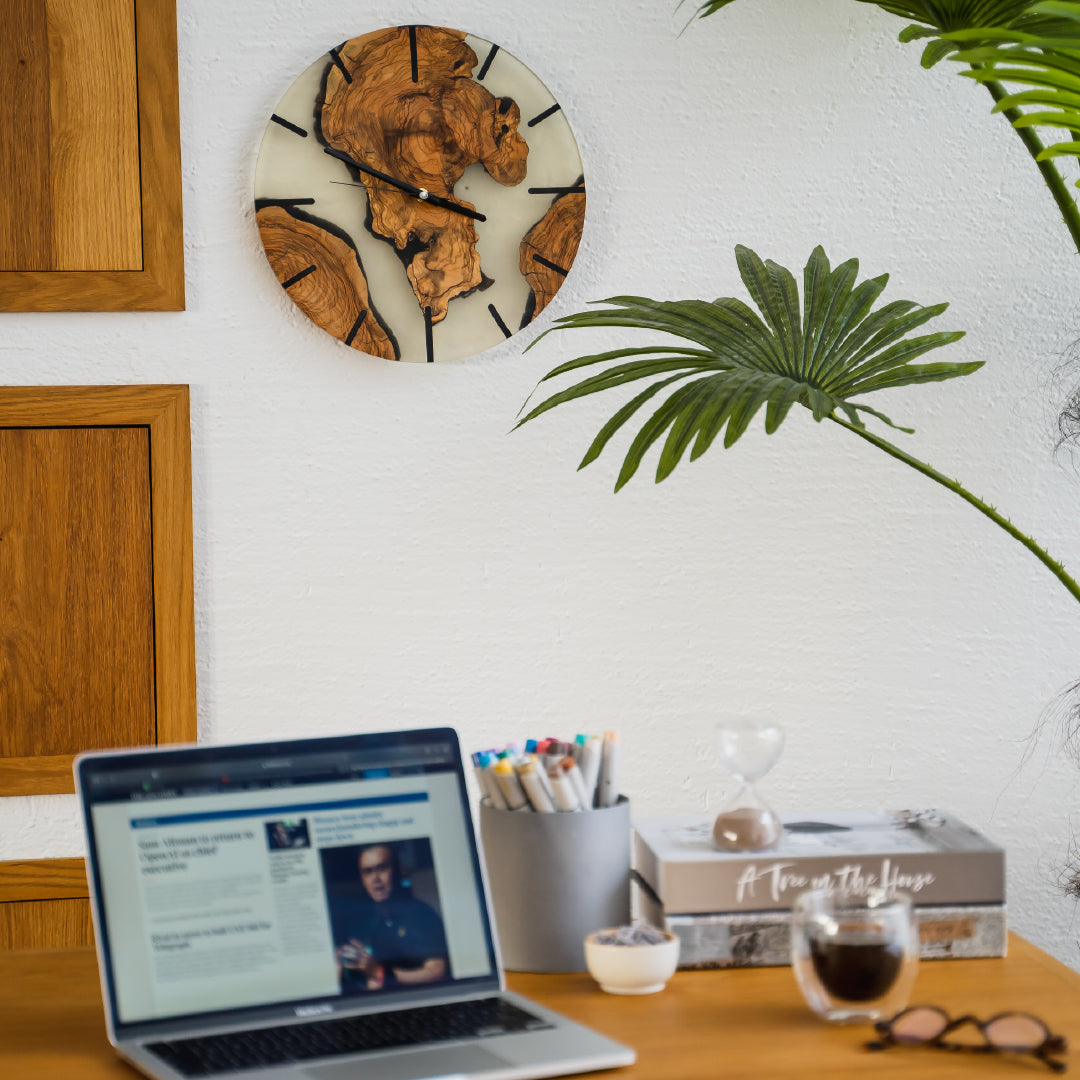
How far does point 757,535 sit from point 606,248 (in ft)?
1.78

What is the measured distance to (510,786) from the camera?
1.15 metres

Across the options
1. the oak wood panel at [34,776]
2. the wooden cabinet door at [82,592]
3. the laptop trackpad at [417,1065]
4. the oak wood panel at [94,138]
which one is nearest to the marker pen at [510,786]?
the laptop trackpad at [417,1065]

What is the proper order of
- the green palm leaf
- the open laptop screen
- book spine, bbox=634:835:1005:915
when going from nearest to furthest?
the open laptop screen
book spine, bbox=634:835:1005:915
the green palm leaf

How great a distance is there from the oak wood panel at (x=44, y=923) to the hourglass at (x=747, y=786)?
1.20 metres

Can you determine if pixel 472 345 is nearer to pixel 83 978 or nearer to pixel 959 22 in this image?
pixel 959 22

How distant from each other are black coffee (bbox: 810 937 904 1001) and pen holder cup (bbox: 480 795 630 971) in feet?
0.79

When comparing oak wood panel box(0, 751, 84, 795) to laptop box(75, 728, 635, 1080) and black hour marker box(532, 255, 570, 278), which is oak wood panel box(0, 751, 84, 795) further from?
black hour marker box(532, 255, 570, 278)

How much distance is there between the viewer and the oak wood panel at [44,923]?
6.26ft

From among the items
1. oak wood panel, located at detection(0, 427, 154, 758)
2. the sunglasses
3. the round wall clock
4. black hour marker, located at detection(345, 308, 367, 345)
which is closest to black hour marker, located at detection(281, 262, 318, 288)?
the round wall clock

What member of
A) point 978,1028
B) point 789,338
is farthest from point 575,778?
point 789,338

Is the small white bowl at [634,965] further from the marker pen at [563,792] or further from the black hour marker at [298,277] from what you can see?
the black hour marker at [298,277]

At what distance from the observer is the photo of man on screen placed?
1034 mm

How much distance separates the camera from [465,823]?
3.62ft

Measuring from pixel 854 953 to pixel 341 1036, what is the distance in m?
0.42
